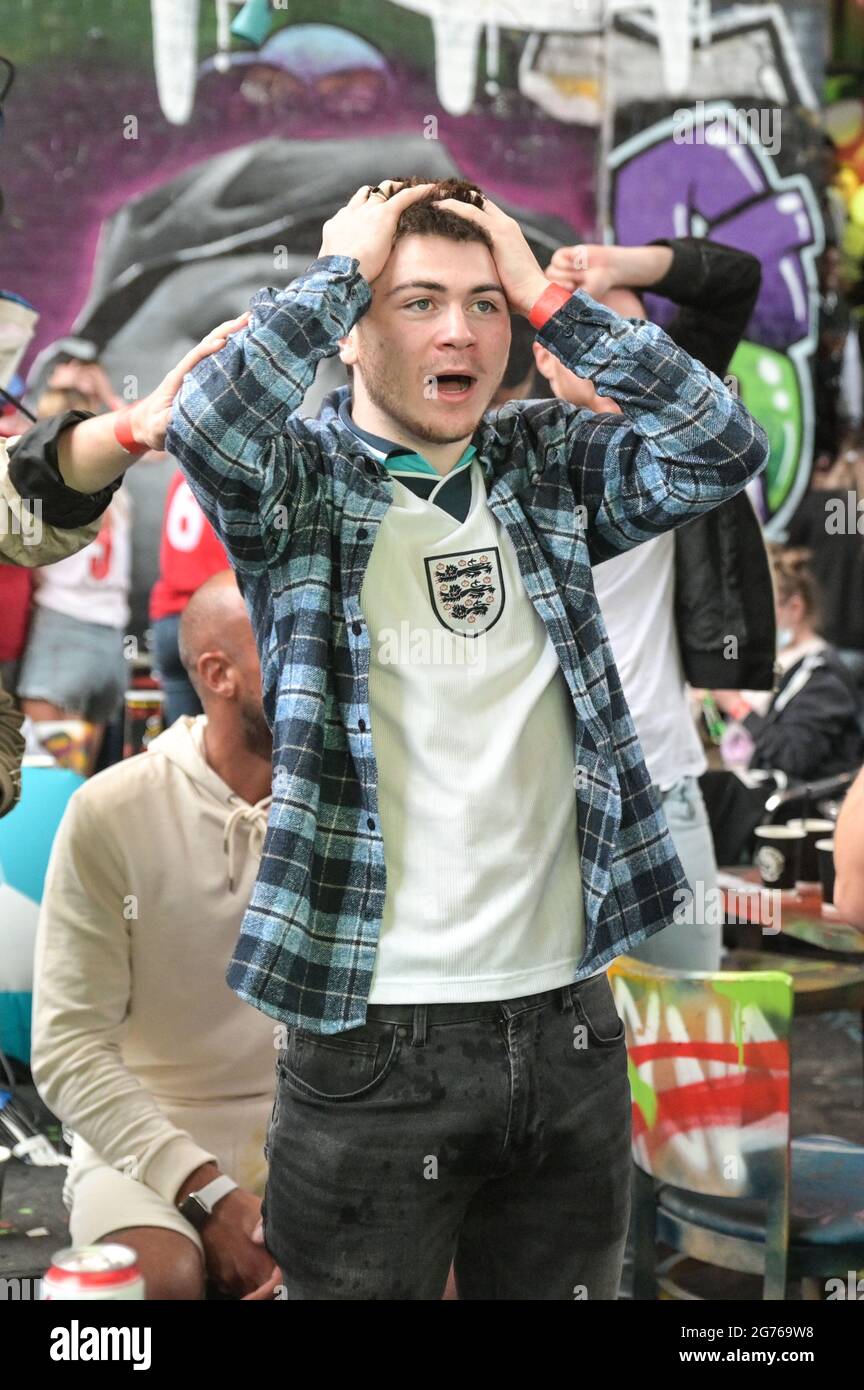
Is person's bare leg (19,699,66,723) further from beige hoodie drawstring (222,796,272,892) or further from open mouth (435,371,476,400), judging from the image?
open mouth (435,371,476,400)

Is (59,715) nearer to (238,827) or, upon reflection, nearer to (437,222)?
(238,827)

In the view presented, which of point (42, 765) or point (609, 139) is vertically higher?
point (609, 139)

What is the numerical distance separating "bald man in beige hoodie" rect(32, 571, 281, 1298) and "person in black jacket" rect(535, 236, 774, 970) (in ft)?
2.54

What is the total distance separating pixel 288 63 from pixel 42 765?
13.7 feet

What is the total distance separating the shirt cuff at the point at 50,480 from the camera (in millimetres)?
1882

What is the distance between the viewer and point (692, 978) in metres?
2.38

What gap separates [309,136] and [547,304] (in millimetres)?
5377

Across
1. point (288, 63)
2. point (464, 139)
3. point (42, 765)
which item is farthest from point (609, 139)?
point (42, 765)

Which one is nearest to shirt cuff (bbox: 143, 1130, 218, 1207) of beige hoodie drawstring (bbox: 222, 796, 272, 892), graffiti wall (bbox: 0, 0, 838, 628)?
beige hoodie drawstring (bbox: 222, 796, 272, 892)

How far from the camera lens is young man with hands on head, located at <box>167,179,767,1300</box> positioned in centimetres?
170

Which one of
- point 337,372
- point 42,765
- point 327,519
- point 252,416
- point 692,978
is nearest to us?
point 252,416

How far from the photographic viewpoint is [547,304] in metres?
1.84

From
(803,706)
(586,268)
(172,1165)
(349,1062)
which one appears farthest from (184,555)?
(349,1062)

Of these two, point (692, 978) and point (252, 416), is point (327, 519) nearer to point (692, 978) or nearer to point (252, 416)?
point (252, 416)
